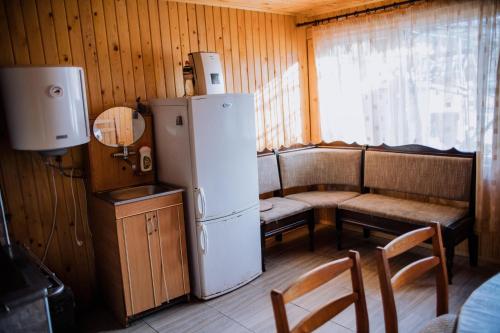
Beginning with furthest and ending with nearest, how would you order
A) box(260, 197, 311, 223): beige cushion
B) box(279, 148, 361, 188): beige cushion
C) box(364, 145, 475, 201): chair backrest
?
box(279, 148, 361, 188): beige cushion → box(260, 197, 311, 223): beige cushion → box(364, 145, 475, 201): chair backrest

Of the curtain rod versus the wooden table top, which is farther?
the curtain rod

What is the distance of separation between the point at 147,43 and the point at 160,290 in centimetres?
187

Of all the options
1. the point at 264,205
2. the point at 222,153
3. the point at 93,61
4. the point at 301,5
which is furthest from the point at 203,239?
the point at 301,5

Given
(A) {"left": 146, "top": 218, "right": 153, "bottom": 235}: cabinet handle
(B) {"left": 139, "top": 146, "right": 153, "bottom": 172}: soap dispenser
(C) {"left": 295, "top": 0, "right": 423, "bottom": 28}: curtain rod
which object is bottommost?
(A) {"left": 146, "top": 218, "right": 153, "bottom": 235}: cabinet handle

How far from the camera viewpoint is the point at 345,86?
156 inches

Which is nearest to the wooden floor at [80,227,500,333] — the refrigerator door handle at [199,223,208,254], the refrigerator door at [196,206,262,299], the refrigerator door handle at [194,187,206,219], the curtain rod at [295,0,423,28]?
the refrigerator door at [196,206,262,299]

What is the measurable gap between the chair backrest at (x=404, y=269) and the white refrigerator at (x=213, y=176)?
61.4 inches

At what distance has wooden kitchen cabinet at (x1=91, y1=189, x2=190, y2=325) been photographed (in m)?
2.64

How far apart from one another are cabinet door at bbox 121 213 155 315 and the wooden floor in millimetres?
162

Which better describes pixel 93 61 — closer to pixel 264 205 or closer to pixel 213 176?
pixel 213 176

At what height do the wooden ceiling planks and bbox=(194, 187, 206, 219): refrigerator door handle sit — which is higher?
the wooden ceiling planks

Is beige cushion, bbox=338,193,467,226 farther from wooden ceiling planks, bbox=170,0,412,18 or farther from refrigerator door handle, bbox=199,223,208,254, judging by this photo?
wooden ceiling planks, bbox=170,0,412,18

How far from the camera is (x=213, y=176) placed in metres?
2.89

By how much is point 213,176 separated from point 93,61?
1192mm
